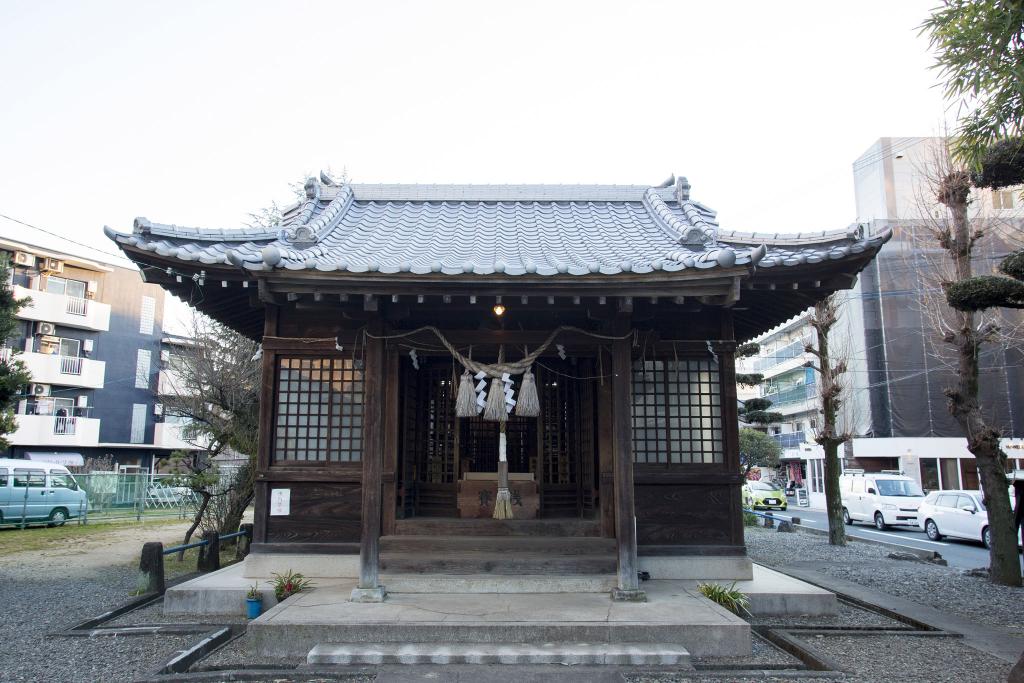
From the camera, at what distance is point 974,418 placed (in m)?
12.1

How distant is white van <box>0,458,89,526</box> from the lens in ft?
70.9

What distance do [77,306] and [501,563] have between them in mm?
32886

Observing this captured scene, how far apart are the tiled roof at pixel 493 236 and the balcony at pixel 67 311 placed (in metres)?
25.9

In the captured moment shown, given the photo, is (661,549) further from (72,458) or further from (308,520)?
(72,458)

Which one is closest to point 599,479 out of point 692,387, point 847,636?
point 692,387

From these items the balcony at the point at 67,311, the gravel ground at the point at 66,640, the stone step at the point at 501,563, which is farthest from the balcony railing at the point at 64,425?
the stone step at the point at 501,563

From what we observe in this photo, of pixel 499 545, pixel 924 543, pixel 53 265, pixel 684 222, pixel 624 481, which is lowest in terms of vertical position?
pixel 924 543

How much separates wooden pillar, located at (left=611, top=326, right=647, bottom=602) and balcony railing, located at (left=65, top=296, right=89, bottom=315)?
1321 inches

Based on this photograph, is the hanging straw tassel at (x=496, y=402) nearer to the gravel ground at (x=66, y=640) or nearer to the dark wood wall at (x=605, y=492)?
the dark wood wall at (x=605, y=492)

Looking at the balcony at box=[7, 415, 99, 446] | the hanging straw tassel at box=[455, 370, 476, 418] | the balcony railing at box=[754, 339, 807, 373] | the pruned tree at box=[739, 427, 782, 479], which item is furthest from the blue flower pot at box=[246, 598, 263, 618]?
the balcony railing at box=[754, 339, 807, 373]

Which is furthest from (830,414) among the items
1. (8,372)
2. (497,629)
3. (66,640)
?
(8,372)

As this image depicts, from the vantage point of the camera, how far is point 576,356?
948 cm

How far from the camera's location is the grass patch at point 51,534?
17.8 metres

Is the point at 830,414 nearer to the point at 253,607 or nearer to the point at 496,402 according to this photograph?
the point at 496,402
